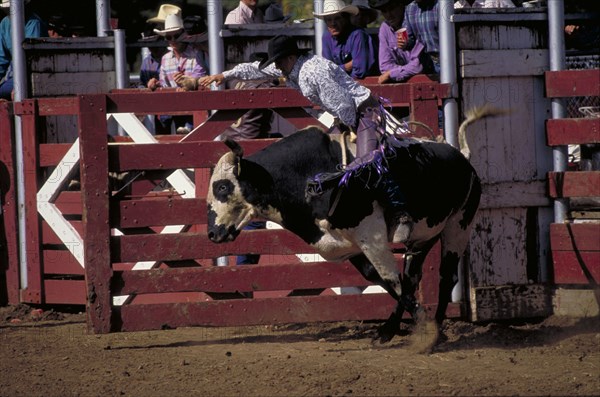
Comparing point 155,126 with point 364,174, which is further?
point 155,126

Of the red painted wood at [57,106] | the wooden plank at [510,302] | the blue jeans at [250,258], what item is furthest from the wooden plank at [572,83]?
the red painted wood at [57,106]

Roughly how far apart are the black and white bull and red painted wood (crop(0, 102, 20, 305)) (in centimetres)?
305

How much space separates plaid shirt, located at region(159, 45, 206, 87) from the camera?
33.4 ft

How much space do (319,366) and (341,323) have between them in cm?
185

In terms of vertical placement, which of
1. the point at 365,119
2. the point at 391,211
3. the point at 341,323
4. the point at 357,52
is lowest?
the point at 341,323

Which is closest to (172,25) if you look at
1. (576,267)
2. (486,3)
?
(486,3)

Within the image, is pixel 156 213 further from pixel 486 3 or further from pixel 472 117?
pixel 486 3

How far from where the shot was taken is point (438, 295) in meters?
7.52

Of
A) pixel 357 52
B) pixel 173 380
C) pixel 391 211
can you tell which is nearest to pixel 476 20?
pixel 357 52

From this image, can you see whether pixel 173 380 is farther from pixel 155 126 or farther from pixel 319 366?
pixel 155 126

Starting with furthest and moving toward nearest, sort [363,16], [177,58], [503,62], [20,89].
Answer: [177,58] < [363,16] < [20,89] < [503,62]

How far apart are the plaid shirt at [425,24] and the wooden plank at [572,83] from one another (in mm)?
1107

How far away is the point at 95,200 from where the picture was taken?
735cm

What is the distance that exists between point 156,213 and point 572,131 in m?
3.07
